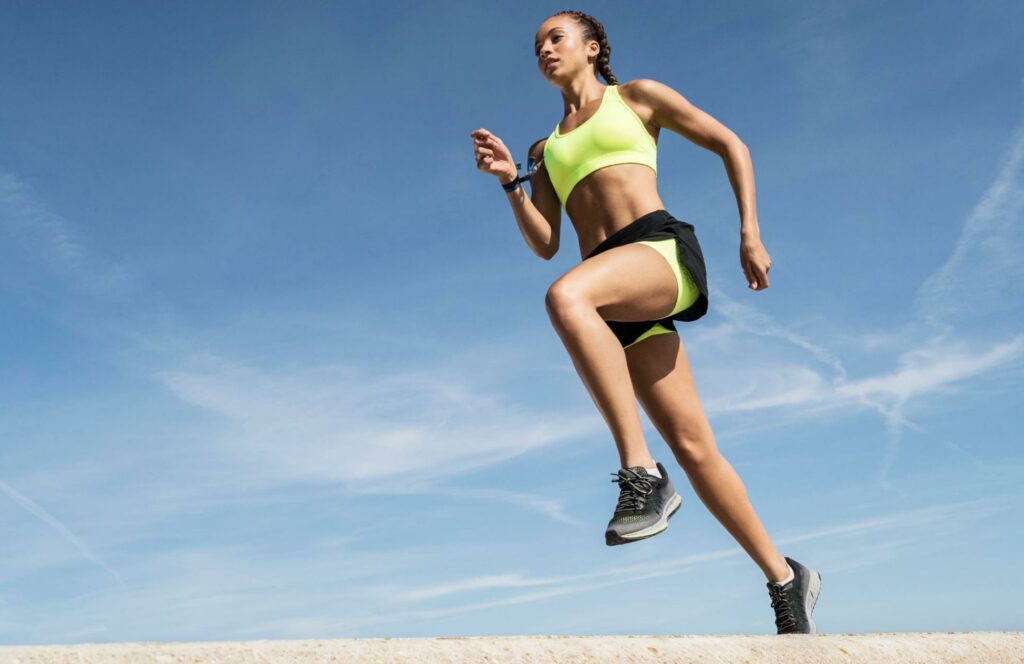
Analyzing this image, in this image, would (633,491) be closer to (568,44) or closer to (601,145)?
(601,145)

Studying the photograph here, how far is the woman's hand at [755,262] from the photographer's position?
464 centimetres

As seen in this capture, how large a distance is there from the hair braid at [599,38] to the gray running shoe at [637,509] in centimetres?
235

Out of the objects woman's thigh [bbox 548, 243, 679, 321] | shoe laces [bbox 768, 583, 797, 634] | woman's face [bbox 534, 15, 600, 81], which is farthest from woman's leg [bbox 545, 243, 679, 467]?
shoe laces [bbox 768, 583, 797, 634]

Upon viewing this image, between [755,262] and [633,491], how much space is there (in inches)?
51.2

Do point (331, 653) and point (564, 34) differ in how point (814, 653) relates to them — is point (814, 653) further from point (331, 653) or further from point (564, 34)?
point (564, 34)

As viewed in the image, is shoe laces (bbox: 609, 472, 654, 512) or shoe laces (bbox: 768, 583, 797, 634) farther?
shoe laces (bbox: 768, 583, 797, 634)

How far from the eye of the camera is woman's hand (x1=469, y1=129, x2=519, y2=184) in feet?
15.6

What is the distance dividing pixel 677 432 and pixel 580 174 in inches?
53.8

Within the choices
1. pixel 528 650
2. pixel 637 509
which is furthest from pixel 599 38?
pixel 528 650

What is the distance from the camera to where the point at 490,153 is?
475 centimetres

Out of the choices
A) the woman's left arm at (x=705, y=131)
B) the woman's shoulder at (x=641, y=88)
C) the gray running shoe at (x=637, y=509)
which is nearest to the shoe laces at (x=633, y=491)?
the gray running shoe at (x=637, y=509)

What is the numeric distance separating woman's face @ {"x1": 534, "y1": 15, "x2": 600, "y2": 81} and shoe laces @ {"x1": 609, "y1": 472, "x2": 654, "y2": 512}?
217 cm

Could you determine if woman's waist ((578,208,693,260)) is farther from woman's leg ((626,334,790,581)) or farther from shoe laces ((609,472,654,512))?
shoe laces ((609,472,654,512))

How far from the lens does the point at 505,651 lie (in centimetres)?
293
